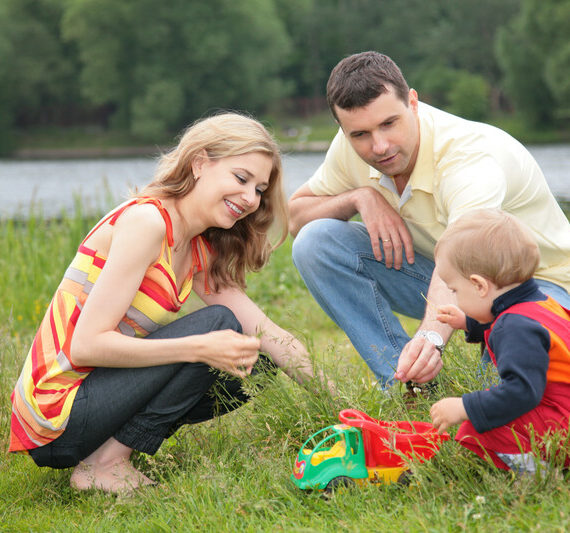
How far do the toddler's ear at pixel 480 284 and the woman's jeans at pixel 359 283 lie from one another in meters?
1.03

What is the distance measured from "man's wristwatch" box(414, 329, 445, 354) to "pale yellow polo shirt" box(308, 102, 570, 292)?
427 mm

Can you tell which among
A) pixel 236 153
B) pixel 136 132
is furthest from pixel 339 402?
pixel 136 132

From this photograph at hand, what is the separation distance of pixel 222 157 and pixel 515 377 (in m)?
1.37

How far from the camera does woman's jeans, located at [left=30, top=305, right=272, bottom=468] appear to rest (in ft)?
8.46

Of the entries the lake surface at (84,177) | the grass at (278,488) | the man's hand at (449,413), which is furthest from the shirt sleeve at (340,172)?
the lake surface at (84,177)

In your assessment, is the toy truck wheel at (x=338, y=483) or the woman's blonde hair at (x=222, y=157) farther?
the woman's blonde hair at (x=222, y=157)

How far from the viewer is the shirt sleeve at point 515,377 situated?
196 centimetres

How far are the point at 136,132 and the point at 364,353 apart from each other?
1447 inches

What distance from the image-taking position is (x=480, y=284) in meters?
2.11

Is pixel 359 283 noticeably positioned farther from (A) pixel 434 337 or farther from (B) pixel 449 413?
(B) pixel 449 413

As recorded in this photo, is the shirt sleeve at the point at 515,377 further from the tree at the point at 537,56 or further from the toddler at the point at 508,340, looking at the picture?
the tree at the point at 537,56

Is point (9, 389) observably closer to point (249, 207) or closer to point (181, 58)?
point (249, 207)

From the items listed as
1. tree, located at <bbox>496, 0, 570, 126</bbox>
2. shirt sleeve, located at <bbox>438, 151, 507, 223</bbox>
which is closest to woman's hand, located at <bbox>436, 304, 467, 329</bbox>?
shirt sleeve, located at <bbox>438, 151, 507, 223</bbox>

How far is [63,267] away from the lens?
5.80 meters
